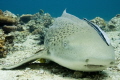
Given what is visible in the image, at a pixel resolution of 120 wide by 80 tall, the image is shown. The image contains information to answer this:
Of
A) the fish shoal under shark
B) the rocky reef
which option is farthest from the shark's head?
the rocky reef

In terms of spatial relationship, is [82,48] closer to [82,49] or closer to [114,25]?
[82,49]

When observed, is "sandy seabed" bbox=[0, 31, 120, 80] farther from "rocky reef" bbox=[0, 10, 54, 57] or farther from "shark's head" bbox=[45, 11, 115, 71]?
"rocky reef" bbox=[0, 10, 54, 57]

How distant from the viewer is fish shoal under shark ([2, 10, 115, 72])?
2883mm

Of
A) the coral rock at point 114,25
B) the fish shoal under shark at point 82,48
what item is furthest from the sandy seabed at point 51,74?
the coral rock at point 114,25

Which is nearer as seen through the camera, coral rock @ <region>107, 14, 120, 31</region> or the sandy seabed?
the sandy seabed

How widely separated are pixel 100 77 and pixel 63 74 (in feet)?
3.14

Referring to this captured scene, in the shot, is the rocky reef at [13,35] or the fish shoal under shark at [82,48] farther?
the rocky reef at [13,35]

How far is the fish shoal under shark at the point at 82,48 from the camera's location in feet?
9.46

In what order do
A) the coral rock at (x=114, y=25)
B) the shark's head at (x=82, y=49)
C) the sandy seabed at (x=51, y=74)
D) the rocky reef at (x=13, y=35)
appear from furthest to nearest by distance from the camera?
the coral rock at (x=114, y=25) → the rocky reef at (x=13, y=35) → the sandy seabed at (x=51, y=74) → the shark's head at (x=82, y=49)

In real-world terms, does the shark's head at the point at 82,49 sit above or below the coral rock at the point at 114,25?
below

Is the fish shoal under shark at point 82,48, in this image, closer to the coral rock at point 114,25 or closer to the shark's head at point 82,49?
the shark's head at point 82,49

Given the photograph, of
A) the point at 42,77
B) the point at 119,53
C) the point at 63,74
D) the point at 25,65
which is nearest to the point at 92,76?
the point at 63,74

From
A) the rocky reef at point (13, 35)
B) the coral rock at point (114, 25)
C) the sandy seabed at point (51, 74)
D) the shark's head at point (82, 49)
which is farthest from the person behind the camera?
the coral rock at point (114, 25)

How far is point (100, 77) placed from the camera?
3.61 meters
